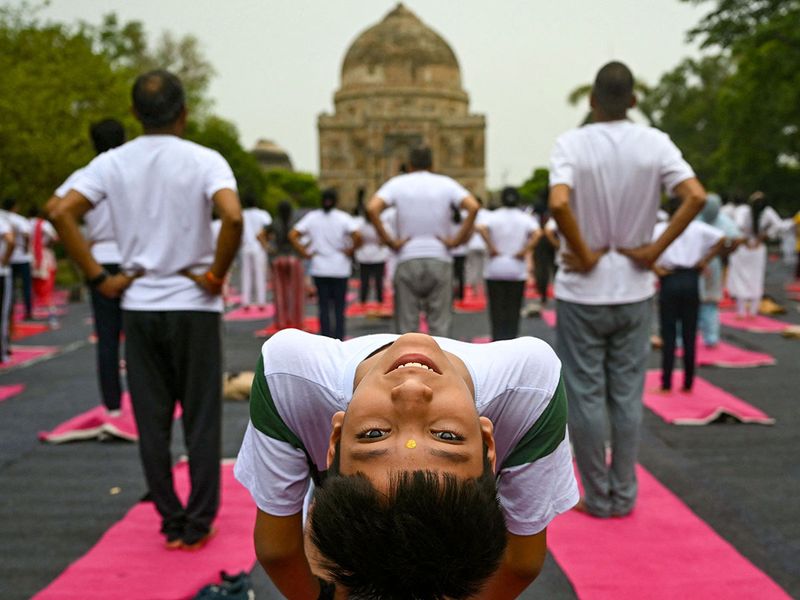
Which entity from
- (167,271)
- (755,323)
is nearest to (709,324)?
(755,323)

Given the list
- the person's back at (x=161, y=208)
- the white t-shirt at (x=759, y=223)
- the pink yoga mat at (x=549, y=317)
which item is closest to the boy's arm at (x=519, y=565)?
the person's back at (x=161, y=208)

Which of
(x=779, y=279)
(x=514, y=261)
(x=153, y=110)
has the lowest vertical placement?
(x=779, y=279)

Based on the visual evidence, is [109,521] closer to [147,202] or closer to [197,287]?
Result: [197,287]

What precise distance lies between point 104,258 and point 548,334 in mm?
6946

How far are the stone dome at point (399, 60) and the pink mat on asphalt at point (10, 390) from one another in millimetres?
84563

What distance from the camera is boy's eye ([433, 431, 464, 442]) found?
1650 mm

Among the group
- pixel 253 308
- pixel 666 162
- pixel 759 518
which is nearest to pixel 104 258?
pixel 666 162

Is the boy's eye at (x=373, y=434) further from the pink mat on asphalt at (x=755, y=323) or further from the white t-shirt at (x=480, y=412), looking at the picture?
the pink mat on asphalt at (x=755, y=323)

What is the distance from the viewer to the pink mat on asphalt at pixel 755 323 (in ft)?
38.2

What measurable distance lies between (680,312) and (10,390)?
659 centimetres

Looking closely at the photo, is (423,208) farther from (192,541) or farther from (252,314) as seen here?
(252,314)

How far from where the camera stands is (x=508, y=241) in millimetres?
9141

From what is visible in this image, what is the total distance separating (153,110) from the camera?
155 inches

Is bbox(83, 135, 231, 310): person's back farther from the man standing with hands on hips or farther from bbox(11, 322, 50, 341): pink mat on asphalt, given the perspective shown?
bbox(11, 322, 50, 341): pink mat on asphalt
